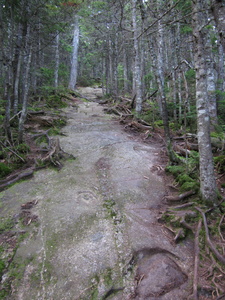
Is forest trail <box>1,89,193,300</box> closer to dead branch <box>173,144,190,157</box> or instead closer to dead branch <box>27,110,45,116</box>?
dead branch <box>173,144,190,157</box>

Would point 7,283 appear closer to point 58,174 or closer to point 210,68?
point 58,174

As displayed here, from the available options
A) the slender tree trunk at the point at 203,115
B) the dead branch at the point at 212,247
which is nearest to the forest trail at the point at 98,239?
the dead branch at the point at 212,247

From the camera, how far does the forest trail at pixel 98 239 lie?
10.4 ft

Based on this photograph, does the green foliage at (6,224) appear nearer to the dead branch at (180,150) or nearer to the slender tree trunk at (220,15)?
the slender tree trunk at (220,15)

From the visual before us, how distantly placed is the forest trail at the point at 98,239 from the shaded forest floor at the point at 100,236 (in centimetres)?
2

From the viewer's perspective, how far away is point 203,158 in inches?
178

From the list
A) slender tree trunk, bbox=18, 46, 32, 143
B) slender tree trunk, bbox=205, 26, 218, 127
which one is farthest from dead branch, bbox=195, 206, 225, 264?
slender tree trunk, bbox=18, 46, 32, 143

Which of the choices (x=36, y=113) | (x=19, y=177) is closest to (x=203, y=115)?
(x=19, y=177)


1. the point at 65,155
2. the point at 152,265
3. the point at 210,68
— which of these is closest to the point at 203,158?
the point at 152,265

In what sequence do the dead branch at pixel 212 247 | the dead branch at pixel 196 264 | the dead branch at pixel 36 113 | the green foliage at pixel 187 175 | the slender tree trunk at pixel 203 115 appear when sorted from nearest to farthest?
the dead branch at pixel 196 264 < the dead branch at pixel 212 247 < the slender tree trunk at pixel 203 115 < the green foliage at pixel 187 175 < the dead branch at pixel 36 113

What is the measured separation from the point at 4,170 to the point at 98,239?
4.10 meters

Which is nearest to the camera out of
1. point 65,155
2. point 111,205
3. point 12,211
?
point 12,211

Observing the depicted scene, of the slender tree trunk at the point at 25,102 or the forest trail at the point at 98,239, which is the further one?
the slender tree trunk at the point at 25,102

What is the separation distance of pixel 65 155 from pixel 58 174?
142 centimetres
